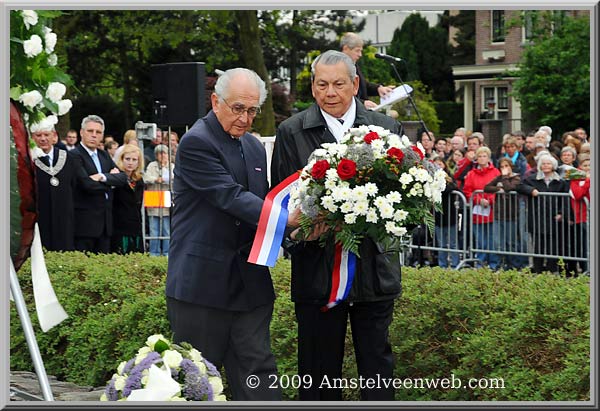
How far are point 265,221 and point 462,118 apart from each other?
5220 centimetres

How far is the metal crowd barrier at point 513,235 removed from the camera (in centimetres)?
1448

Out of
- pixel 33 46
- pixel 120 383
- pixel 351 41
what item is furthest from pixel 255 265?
pixel 351 41

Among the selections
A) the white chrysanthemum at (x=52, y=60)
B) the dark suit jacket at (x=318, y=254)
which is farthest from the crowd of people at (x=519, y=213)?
the white chrysanthemum at (x=52, y=60)

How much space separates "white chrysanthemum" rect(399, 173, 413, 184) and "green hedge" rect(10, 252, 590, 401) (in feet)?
5.04

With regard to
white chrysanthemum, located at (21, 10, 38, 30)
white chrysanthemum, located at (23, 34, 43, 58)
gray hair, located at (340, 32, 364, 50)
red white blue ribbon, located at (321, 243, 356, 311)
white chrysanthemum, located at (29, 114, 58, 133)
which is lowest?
red white blue ribbon, located at (321, 243, 356, 311)

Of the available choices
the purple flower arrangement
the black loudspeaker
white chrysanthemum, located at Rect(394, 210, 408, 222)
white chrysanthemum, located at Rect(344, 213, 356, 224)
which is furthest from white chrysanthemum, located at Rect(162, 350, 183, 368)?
the black loudspeaker

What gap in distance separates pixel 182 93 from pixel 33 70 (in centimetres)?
598

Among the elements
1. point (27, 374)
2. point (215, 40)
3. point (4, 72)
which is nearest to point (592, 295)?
point (4, 72)

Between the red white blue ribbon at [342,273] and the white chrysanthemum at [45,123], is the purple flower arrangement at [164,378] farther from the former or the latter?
the white chrysanthemum at [45,123]

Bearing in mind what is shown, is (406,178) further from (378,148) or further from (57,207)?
(57,207)

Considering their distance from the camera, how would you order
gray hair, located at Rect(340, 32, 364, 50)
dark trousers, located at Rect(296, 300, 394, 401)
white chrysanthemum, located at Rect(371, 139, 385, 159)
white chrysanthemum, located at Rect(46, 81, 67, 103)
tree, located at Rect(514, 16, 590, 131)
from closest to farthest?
white chrysanthemum, located at Rect(46, 81, 67, 103)
white chrysanthemum, located at Rect(371, 139, 385, 159)
dark trousers, located at Rect(296, 300, 394, 401)
gray hair, located at Rect(340, 32, 364, 50)
tree, located at Rect(514, 16, 590, 131)

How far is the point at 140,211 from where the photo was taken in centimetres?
1586

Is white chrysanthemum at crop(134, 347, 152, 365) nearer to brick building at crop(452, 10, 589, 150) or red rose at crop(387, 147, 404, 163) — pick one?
red rose at crop(387, 147, 404, 163)

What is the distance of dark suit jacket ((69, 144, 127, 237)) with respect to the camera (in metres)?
14.3
